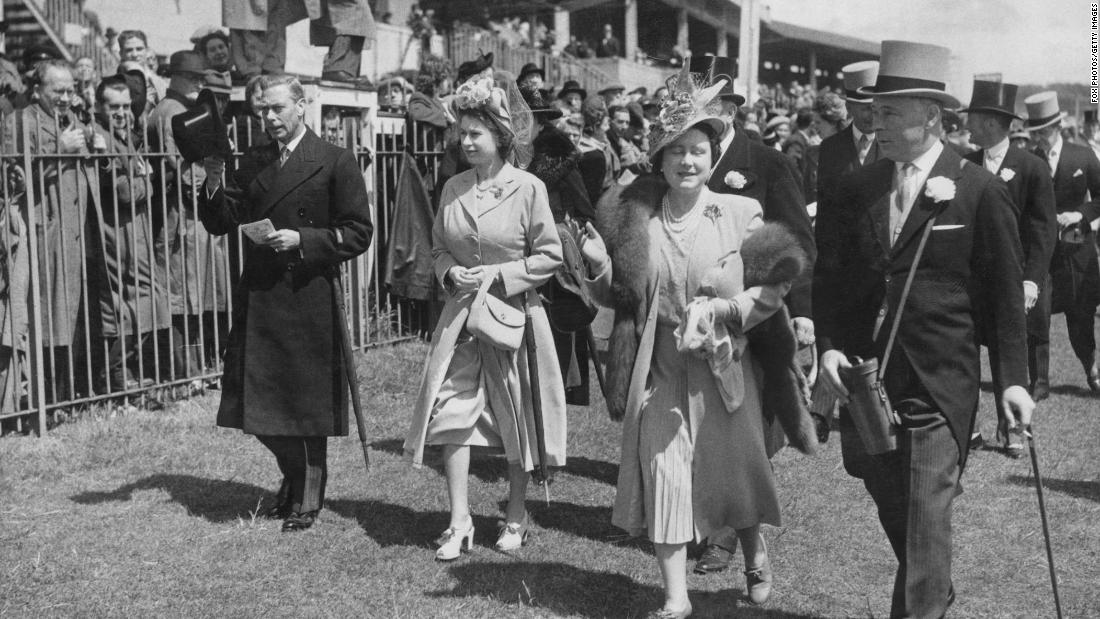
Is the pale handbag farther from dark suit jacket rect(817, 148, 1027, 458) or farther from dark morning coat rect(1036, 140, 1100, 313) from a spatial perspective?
dark morning coat rect(1036, 140, 1100, 313)

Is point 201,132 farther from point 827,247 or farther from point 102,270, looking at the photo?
point 827,247

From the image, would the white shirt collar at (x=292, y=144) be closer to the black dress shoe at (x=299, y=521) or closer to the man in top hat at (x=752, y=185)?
the black dress shoe at (x=299, y=521)

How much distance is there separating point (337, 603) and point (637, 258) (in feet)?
6.07

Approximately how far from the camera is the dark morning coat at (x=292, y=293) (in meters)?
6.31

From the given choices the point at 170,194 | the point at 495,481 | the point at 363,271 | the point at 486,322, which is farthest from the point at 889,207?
the point at 363,271

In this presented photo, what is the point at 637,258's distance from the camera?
5.15 m

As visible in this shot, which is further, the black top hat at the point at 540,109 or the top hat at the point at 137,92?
the top hat at the point at 137,92

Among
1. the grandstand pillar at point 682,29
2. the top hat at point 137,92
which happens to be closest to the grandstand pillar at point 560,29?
the grandstand pillar at point 682,29

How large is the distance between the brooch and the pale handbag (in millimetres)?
1239

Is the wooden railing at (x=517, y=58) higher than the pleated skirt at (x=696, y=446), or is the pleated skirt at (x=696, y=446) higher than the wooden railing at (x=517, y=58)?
the wooden railing at (x=517, y=58)

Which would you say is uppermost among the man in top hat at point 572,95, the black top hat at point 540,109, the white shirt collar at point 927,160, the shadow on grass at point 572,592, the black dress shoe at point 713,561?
the man in top hat at point 572,95

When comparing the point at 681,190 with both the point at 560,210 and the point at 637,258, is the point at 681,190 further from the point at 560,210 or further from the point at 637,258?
the point at 560,210

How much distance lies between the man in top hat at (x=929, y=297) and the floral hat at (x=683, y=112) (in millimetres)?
737

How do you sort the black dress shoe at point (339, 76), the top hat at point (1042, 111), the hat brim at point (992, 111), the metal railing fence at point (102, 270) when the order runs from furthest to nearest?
the black dress shoe at point (339, 76), the top hat at point (1042, 111), the hat brim at point (992, 111), the metal railing fence at point (102, 270)
